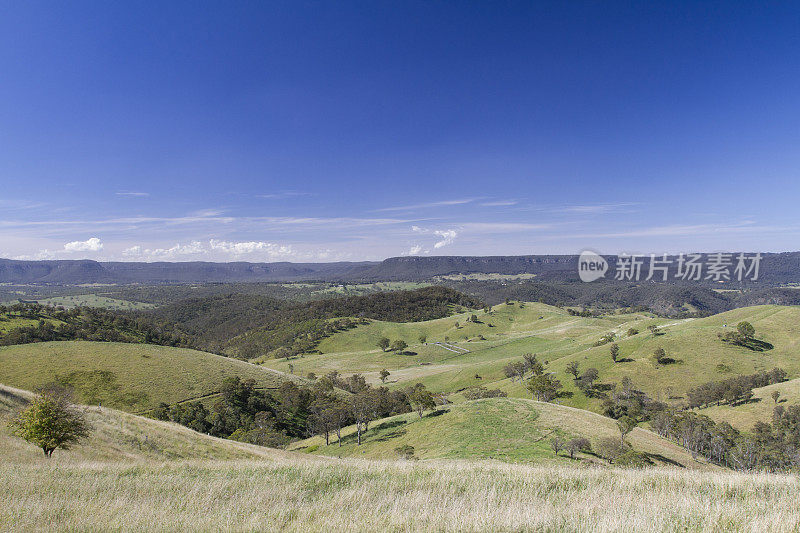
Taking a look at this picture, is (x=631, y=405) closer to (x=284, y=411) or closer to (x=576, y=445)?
(x=576, y=445)

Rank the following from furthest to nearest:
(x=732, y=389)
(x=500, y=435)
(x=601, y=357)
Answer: (x=601, y=357) → (x=732, y=389) → (x=500, y=435)

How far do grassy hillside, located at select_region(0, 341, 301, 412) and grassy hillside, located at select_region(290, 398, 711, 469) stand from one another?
41.7m

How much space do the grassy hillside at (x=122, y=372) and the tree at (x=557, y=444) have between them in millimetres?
67689

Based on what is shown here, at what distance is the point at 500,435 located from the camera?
35062 mm

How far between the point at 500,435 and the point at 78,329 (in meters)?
179

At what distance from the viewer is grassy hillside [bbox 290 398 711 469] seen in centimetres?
3147

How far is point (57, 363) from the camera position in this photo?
240ft

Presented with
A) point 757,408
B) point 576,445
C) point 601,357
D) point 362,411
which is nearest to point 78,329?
point 362,411

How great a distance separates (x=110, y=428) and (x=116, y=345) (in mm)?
76761

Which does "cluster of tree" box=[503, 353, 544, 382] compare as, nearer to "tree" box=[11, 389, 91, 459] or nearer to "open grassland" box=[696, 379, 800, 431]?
"open grassland" box=[696, 379, 800, 431]

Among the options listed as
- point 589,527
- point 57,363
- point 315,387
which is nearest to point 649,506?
point 589,527

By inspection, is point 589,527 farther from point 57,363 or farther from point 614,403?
point 57,363

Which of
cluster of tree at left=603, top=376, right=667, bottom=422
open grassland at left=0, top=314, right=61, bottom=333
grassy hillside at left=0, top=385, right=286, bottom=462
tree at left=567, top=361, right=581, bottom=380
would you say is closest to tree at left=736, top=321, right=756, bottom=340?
cluster of tree at left=603, top=376, right=667, bottom=422

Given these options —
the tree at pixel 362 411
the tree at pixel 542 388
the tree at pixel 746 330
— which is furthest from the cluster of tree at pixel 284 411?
the tree at pixel 746 330
